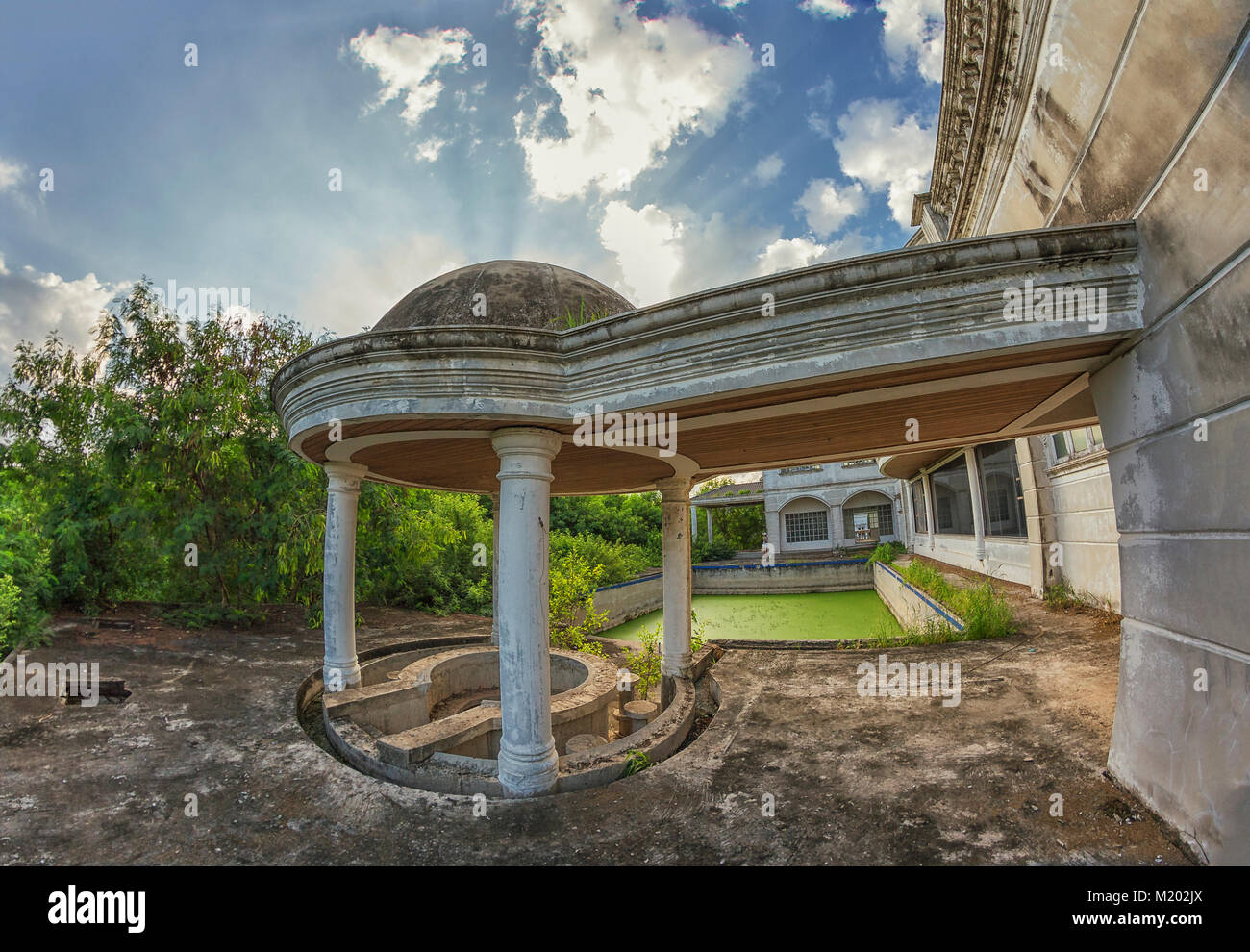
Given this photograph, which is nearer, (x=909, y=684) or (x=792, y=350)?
(x=792, y=350)

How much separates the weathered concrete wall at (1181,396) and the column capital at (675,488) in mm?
3800

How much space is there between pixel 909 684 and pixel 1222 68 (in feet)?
15.8

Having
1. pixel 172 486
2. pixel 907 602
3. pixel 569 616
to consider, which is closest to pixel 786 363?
pixel 569 616

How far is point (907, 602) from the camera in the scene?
39.2 ft

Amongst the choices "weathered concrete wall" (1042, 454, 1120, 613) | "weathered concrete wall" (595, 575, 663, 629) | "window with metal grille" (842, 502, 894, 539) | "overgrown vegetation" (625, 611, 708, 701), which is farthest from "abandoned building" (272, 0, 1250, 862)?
"window with metal grille" (842, 502, 894, 539)

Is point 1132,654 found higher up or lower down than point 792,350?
lower down

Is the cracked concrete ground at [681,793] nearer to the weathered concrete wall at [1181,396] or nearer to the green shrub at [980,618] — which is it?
the weathered concrete wall at [1181,396]

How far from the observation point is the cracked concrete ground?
2805mm

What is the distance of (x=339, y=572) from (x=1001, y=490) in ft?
42.2

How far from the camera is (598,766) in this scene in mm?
3881

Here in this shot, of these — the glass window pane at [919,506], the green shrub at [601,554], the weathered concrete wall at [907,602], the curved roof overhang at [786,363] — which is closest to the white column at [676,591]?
the curved roof overhang at [786,363]

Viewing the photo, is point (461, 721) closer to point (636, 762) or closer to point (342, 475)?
point (636, 762)
